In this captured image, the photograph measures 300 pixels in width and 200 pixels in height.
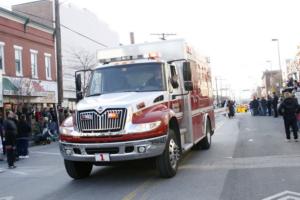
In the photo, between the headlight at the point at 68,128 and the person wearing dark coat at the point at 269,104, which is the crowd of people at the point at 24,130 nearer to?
the headlight at the point at 68,128

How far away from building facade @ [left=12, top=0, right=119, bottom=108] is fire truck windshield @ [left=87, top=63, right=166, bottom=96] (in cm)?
2823

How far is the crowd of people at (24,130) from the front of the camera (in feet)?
43.3

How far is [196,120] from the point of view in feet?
38.9

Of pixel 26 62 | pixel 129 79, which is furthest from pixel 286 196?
pixel 26 62

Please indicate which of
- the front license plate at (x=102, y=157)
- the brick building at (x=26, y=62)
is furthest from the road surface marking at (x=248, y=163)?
the brick building at (x=26, y=62)

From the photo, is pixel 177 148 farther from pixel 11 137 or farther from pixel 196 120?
pixel 11 137

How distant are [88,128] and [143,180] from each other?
1.54 metres

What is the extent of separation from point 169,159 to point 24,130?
8.06 metres

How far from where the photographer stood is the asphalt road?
7.78 meters

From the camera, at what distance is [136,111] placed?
8.73 metres

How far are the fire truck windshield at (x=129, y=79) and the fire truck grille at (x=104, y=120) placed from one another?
1.16 meters

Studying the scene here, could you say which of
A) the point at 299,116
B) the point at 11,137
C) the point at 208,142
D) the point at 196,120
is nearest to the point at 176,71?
the point at 196,120

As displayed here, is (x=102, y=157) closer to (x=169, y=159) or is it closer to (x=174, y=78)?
(x=169, y=159)

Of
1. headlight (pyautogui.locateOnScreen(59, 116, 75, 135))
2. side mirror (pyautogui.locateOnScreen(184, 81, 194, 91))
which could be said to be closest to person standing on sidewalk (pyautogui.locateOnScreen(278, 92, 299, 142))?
side mirror (pyautogui.locateOnScreen(184, 81, 194, 91))
